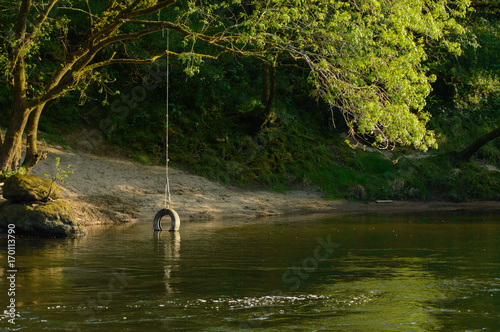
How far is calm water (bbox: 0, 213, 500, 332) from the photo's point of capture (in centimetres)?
715

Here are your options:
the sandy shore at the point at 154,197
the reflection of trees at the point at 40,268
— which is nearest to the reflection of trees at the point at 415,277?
the reflection of trees at the point at 40,268

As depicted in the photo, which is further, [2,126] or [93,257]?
[2,126]

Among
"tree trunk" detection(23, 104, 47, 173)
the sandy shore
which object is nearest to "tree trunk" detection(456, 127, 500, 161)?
the sandy shore

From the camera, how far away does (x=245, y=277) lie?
31.6 ft

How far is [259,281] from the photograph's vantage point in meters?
9.30

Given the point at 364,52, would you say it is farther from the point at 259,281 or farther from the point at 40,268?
the point at 40,268

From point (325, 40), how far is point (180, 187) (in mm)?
8404

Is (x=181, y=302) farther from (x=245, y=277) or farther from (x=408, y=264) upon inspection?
(x=408, y=264)

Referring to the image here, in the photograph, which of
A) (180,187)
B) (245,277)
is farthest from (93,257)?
(180,187)

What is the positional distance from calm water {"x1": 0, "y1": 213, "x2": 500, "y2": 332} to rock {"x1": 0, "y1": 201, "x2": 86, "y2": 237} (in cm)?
58

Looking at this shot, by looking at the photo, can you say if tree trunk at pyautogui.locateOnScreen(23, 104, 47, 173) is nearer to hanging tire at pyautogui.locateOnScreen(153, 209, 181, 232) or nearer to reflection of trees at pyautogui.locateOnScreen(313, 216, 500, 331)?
hanging tire at pyautogui.locateOnScreen(153, 209, 181, 232)

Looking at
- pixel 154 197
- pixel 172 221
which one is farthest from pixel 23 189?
pixel 154 197

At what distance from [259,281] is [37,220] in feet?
22.9

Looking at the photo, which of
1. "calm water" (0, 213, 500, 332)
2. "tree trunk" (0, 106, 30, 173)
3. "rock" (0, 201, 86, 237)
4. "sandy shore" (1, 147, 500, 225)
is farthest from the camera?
"sandy shore" (1, 147, 500, 225)
